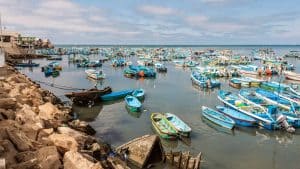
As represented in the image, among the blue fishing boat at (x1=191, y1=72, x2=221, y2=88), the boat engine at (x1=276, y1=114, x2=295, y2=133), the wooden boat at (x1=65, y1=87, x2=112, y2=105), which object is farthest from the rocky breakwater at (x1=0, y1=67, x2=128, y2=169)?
the blue fishing boat at (x1=191, y1=72, x2=221, y2=88)

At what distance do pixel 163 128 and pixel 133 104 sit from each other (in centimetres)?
906

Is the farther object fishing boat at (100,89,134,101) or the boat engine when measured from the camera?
fishing boat at (100,89,134,101)

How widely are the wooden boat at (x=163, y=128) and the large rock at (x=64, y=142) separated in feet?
31.9

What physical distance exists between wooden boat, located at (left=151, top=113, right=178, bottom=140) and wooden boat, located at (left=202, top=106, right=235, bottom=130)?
15.7ft

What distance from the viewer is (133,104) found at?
3212 centimetres

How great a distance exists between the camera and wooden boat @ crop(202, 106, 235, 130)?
25703mm

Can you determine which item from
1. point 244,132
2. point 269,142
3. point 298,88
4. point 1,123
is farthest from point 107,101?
point 298,88

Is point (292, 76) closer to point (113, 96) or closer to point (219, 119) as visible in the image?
point (219, 119)

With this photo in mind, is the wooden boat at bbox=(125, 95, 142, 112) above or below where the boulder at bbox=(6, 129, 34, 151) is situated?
below

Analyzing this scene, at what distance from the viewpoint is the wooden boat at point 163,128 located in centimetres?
2244

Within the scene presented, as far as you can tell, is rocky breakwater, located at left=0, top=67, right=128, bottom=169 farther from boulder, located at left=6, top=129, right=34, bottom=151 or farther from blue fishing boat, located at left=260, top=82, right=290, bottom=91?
blue fishing boat, located at left=260, top=82, right=290, bottom=91

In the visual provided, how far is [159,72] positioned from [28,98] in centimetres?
4584

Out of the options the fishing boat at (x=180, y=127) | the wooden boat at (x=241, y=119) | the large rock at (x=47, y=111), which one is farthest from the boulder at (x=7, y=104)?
the wooden boat at (x=241, y=119)

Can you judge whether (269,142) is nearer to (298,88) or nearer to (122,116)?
(122,116)
